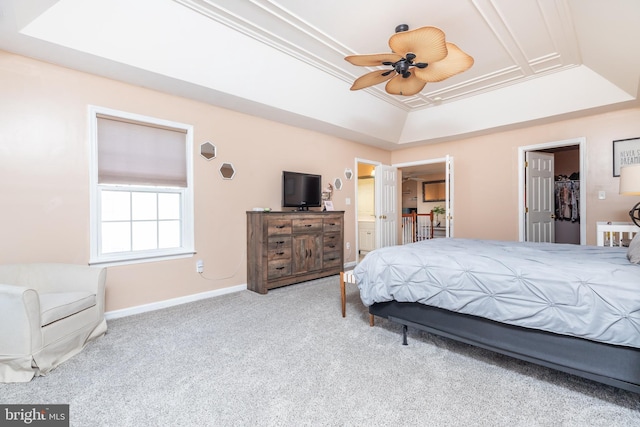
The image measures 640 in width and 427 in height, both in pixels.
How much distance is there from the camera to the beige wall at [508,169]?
412 cm

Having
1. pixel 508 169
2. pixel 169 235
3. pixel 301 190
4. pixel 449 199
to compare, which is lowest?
pixel 169 235

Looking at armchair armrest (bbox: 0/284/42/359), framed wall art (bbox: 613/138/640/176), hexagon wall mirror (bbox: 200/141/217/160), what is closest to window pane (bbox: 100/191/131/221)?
hexagon wall mirror (bbox: 200/141/217/160)

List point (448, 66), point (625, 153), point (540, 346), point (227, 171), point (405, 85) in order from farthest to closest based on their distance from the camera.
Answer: point (625, 153)
point (227, 171)
point (405, 85)
point (448, 66)
point (540, 346)

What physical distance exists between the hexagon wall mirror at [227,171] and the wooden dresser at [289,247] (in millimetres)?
546

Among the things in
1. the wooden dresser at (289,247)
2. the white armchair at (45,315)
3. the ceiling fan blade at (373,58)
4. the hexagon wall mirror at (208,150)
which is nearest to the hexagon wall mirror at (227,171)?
the hexagon wall mirror at (208,150)

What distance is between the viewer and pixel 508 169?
5.01 meters

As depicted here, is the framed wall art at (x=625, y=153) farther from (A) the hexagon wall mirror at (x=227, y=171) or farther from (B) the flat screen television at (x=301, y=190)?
(A) the hexagon wall mirror at (x=227, y=171)

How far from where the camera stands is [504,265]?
75.2 inches

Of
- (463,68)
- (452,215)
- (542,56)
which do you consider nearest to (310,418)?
(463,68)

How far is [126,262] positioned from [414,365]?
2.89 meters

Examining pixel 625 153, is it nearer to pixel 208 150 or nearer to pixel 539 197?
pixel 539 197

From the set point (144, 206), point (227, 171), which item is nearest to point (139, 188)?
point (144, 206)

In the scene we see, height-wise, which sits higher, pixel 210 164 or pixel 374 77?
pixel 374 77

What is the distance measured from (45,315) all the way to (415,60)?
326cm
